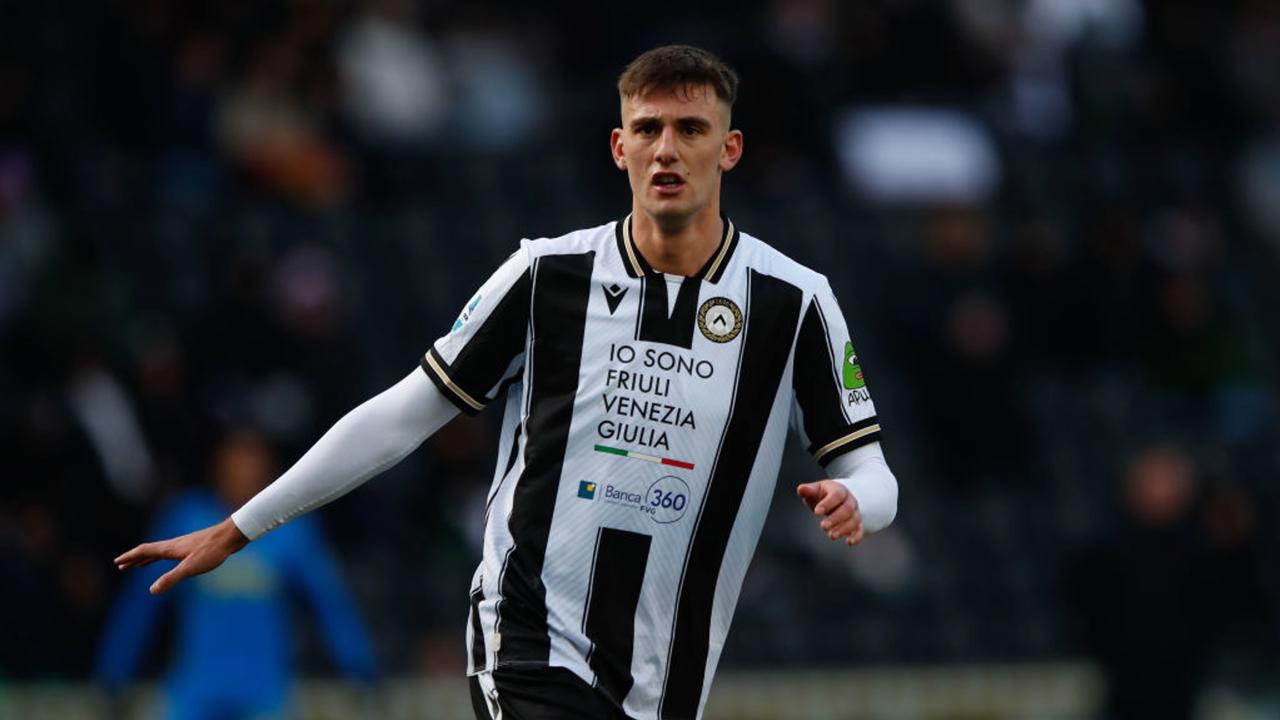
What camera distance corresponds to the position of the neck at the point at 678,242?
5.62 metres

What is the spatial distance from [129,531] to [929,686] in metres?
5.33

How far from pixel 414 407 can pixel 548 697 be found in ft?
2.74

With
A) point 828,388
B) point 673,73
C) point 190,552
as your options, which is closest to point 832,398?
point 828,388

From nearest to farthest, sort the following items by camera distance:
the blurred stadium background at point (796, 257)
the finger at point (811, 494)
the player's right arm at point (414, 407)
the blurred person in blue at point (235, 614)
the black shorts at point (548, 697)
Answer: the finger at point (811, 494)
the black shorts at point (548, 697)
the player's right arm at point (414, 407)
the blurred person in blue at point (235, 614)
the blurred stadium background at point (796, 257)

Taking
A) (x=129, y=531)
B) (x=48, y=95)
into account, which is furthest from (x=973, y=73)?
(x=129, y=531)

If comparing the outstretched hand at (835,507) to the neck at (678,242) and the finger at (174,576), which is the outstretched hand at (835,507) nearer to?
the neck at (678,242)

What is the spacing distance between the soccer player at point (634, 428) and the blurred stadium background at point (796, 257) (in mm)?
5717

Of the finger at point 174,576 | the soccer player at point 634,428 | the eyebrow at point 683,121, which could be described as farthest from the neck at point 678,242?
the finger at point 174,576

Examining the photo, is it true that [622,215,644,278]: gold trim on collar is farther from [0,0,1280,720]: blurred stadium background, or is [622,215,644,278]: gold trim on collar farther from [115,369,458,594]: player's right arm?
[0,0,1280,720]: blurred stadium background

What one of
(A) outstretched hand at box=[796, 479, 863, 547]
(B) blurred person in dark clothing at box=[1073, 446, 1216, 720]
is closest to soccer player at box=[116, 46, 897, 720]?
(A) outstretched hand at box=[796, 479, 863, 547]

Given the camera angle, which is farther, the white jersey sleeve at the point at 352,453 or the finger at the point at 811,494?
the white jersey sleeve at the point at 352,453

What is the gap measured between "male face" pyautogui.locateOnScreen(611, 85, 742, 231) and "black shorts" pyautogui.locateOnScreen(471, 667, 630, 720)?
3.90 ft

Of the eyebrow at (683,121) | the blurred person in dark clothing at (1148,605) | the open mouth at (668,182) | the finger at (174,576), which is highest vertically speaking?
the eyebrow at (683,121)

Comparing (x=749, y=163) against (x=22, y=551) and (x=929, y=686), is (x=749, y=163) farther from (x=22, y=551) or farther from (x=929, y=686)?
(x=22, y=551)
